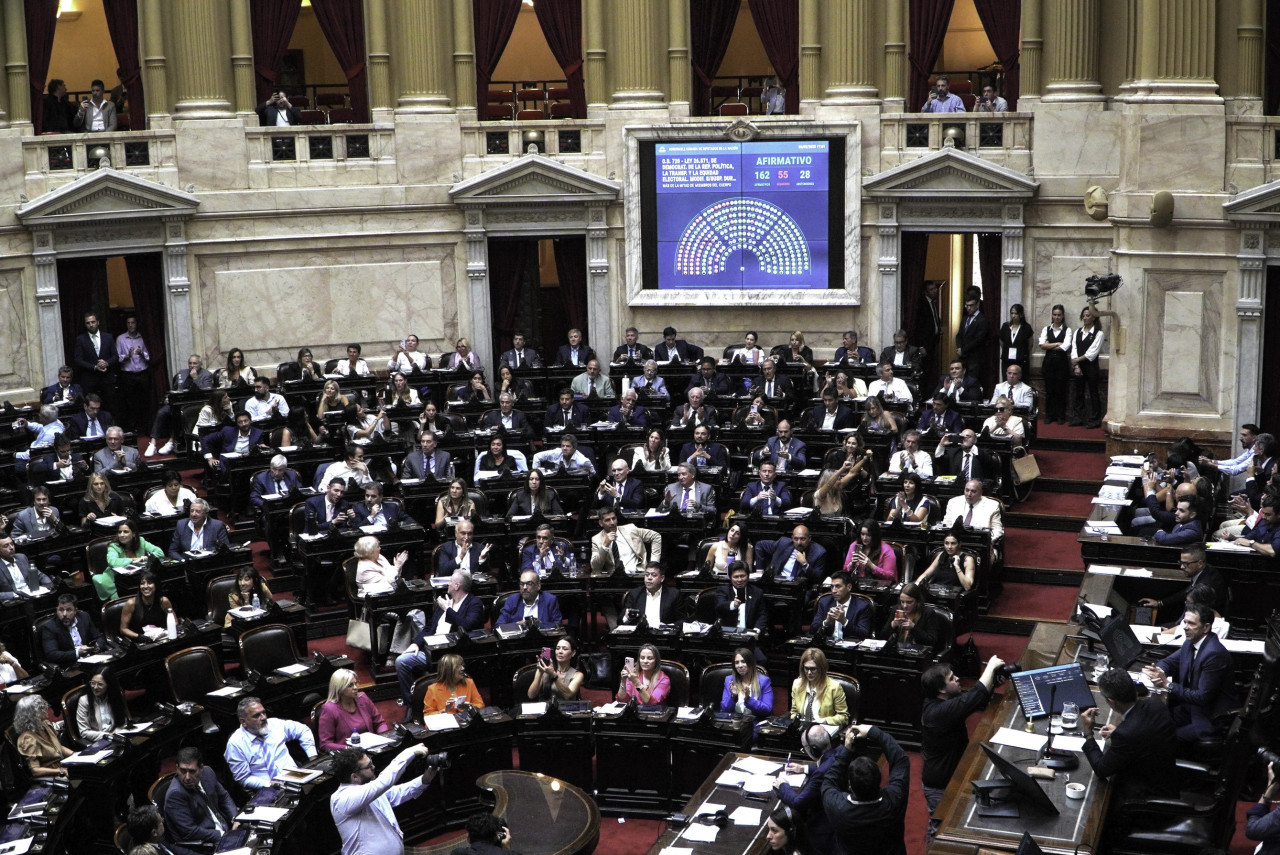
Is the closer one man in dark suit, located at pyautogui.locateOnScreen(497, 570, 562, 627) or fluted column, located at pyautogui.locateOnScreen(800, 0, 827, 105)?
man in dark suit, located at pyautogui.locateOnScreen(497, 570, 562, 627)

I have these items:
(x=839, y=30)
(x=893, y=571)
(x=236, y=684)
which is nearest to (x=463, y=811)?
(x=236, y=684)

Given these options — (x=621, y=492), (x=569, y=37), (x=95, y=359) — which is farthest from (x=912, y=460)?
(x=95, y=359)

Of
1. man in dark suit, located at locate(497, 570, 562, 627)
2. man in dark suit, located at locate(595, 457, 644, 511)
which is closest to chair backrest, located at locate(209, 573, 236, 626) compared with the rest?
man in dark suit, located at locate(497, 570, 562, 627)

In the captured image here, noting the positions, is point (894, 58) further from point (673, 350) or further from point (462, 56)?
point (462, 56)

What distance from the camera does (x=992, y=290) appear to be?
A: 20.6m

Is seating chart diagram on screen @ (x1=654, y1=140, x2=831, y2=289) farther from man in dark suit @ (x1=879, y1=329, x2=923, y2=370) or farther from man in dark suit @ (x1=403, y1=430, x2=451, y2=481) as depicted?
man in dark suit @ (x1=403, y1=430, x2=451, y2=481)

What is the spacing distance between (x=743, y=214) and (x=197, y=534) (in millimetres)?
9340

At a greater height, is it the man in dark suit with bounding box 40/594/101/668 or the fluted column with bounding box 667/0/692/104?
the fluted column with bounding box 667/0/692/104

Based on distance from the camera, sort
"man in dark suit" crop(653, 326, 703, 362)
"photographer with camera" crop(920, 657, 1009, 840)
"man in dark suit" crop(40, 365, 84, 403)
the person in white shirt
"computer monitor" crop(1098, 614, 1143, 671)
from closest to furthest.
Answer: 1. "photographer with camera" crop(920, 657, 1009, 840)
2. "computer monitor" crop(1098, 614, 1143, 671)
3. the person in white shirt
4. "man in dark suit" crop(40, 365, 84, 403)
5. "man in dark suit" crop(653, 326, 703, 362)

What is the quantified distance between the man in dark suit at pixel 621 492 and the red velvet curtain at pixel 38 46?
10.0 metres

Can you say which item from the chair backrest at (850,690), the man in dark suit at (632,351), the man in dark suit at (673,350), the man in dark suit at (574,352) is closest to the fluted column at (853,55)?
the man in dark suit at (673,350)

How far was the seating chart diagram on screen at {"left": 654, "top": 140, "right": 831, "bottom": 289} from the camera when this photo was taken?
20.9 m

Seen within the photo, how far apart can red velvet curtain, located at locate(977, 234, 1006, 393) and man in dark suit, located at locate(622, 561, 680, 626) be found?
335 inches

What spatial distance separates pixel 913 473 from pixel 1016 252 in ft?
19.8
